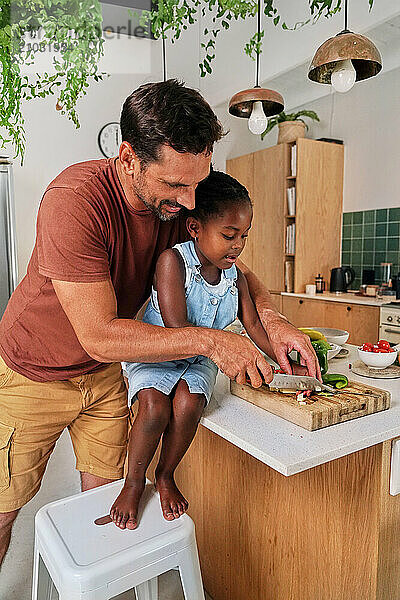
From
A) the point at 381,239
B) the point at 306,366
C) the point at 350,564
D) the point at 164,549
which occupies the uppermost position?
the point at 381,239

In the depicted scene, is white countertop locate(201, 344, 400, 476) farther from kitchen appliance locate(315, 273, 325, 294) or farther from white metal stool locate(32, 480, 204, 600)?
kitchen appliance locate(315, 273, 325, 294)

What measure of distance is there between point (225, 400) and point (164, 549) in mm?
413

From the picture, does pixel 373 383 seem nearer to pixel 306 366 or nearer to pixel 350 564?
pixel 306 366

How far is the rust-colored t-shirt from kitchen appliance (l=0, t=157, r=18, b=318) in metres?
2.96

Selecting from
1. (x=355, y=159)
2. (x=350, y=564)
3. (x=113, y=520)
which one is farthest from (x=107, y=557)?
(x=355, y=159)

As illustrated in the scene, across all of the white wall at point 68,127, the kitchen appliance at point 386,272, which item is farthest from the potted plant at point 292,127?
the white wall at point 68,127

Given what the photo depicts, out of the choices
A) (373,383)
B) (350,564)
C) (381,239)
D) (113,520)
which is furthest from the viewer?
(381,239)

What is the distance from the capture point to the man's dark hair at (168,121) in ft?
3.61

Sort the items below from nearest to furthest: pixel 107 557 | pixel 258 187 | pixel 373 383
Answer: pixel 107 557 → pixel 373 383 → pixel 258 187

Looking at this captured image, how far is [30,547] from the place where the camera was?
2.12 metres

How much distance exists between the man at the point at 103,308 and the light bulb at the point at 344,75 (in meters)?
1.13

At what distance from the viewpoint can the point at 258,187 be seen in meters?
4.82

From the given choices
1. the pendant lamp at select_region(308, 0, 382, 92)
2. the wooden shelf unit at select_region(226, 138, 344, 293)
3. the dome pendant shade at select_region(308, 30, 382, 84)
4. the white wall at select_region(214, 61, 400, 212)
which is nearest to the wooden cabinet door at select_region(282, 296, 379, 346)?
the wooden shelf unit at select_region(226, 138, 344, 293)

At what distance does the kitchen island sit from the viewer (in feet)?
3.61
